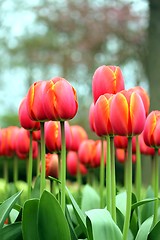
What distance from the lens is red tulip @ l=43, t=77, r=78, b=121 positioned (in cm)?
185

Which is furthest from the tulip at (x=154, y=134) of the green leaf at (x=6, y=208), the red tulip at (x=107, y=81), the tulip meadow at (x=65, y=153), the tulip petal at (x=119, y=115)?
the green leaf at (x=6, y=208)

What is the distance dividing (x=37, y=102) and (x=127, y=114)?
0.30m

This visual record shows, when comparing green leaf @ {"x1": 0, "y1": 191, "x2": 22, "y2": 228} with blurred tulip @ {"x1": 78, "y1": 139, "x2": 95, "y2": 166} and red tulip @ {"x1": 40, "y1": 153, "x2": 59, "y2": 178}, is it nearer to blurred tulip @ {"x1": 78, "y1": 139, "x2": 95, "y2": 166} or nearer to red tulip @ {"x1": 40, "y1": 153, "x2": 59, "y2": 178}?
red tulip @ {"x1": 40, "y1": 153, "x2": 59, "y2": 178}

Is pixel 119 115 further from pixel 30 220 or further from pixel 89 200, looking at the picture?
pixel 89 200

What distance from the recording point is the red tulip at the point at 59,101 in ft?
6.07

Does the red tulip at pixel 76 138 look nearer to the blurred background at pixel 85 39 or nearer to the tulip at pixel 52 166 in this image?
the tulip at pixel 52 166

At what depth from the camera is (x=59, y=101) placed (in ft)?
6.06

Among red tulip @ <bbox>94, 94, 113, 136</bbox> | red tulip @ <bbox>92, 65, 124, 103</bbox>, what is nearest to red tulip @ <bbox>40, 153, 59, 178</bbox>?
red tulip @ <bbox>92, 65, 124, 103</bbox>

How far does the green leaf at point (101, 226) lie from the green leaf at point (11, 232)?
24 cm

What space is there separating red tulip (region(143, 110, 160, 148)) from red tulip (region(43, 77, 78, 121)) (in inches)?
→ 12.1

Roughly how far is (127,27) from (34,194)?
46.8ft

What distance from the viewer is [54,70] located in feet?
82.3

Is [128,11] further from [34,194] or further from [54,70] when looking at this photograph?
[34,194]

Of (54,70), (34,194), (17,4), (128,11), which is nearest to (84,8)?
(128,11)
